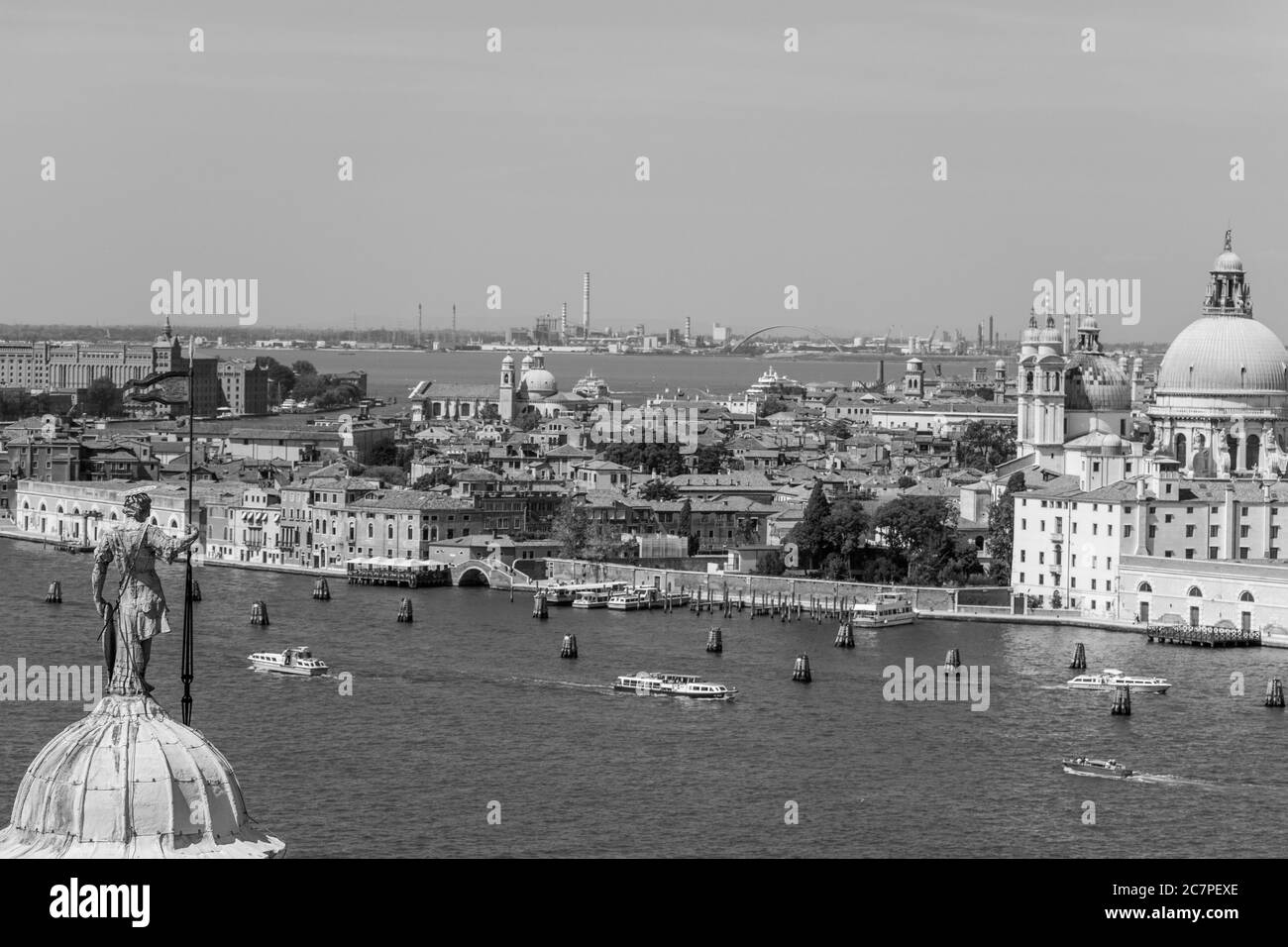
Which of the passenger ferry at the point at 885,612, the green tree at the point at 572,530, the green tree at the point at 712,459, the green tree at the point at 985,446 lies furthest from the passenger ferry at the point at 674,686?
the green tree at the point at 985,446

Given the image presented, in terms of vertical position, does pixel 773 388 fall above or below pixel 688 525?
above

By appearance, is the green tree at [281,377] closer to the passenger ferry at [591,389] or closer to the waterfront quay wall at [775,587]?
the passenger ferry at [591,389]

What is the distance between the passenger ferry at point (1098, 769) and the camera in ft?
48.5

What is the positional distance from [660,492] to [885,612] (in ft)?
28.9

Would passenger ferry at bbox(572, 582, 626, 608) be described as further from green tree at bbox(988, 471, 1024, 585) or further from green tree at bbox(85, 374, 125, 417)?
green tree at bbox(85, 374, 125, 417)

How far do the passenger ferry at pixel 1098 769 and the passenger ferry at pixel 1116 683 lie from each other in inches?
135

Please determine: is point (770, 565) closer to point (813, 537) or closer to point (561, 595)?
point (813, 537)

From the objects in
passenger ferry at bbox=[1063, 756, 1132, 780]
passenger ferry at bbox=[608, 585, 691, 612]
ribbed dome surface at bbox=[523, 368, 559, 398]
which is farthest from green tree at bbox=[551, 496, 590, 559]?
ribbed dome surface at bbox=[523, 368, 559, 398]

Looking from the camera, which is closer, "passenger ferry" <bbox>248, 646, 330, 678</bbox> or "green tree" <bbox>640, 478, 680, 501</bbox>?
"passenger ferry" <bbox>248, 646, 330, 678</bbox>

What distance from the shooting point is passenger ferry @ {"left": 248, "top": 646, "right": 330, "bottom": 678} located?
62.1ft

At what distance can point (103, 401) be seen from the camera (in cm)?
5938

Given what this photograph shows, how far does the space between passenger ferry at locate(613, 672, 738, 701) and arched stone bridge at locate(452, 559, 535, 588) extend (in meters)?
8.69

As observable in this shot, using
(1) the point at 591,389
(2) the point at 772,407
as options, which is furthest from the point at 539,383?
(2) the point at 772,407
